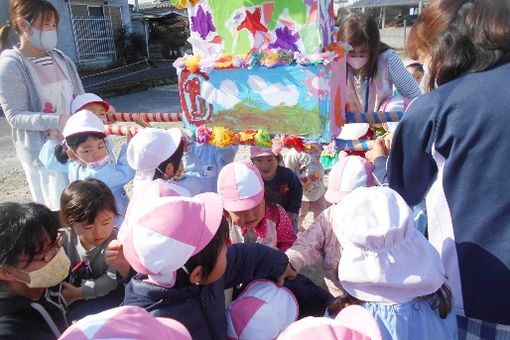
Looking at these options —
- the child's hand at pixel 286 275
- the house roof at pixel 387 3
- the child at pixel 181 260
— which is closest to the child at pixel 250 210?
the child's hand at pixel 286 275

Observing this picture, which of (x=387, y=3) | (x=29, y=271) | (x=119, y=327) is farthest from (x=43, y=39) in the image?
(x=387, y=3)

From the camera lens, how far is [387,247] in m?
1.27

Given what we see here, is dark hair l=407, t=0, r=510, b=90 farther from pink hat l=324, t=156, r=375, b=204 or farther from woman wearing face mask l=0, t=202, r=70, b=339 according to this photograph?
woman wearing face mask l=0, t=202, r=70, b=339

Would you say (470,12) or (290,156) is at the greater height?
(470,12)

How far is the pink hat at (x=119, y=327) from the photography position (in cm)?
90

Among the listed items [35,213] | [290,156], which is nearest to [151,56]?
[290,156]

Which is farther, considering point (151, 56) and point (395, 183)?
point (151, 56)

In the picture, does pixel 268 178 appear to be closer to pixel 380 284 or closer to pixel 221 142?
pixel 221 142

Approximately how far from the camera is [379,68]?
114 inches

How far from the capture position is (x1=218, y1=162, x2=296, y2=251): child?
2.10 metres

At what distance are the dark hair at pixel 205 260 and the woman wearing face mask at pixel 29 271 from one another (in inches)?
19.7

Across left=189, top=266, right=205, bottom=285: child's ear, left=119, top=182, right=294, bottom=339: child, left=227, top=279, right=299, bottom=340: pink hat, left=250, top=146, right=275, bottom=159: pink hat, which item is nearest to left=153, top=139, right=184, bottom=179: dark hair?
left=250, top=146, right=275, bottom=159: pink hat

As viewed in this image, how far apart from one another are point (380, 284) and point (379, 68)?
1.95 m

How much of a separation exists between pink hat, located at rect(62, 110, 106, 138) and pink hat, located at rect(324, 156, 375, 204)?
4.59ft
